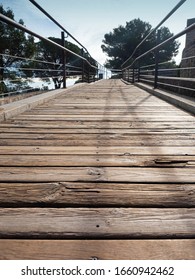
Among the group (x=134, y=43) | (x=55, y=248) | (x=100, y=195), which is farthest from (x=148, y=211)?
(x=134, y=43)

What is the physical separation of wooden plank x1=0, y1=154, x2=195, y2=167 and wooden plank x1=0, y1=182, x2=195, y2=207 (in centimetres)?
24

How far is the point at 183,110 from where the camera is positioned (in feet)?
9.97

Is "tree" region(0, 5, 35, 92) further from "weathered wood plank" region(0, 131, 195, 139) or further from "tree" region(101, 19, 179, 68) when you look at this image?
"weathered wood plank" region(0, 131, 195, 139)

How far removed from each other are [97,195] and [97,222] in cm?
17

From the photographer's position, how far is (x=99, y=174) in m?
1.25

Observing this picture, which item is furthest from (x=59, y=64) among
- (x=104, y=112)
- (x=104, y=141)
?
(x=104, y=141)

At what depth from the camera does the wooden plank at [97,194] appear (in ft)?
3.29

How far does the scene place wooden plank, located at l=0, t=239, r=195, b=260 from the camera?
750mm

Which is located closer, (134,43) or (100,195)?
(100,195)

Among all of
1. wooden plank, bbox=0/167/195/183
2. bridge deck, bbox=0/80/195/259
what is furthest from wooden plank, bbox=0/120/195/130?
wooden plank, bbox=0/167/195/183

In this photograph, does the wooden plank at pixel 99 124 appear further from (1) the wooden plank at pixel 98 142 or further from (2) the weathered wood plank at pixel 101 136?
(1) the wooden plank at pixel 98 142
